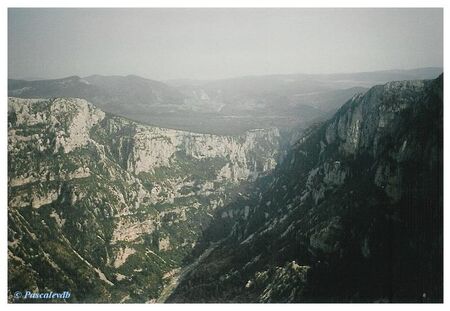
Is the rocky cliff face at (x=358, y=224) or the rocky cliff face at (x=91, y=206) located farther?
the rocky cliff face at (x=91, y=206)

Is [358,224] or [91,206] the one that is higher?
[358,224]

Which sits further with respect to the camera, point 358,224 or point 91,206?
point 91,206

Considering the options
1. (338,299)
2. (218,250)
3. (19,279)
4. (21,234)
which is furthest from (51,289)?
(338,299)

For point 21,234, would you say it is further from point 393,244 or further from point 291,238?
point 393,244

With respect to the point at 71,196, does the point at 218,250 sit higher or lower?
lower

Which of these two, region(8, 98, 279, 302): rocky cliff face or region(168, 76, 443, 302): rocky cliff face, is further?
region(8, 98, 279, 302): rocky cliff face
